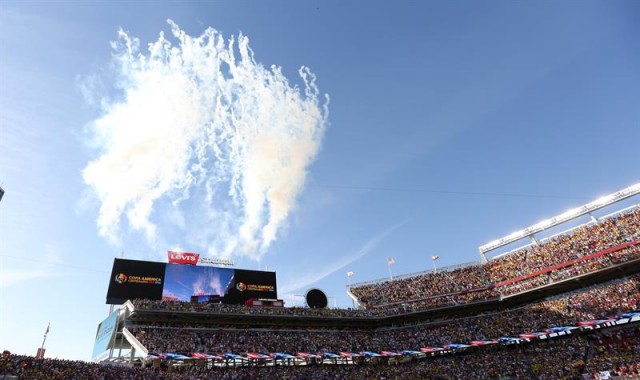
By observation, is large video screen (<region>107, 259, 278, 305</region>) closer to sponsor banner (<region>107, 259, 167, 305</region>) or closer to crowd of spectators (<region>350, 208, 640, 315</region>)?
sponsor banner (<region>107, 259, 167, 305</region>)

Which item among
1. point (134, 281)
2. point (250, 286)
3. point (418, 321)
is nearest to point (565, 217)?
point (418, 321)

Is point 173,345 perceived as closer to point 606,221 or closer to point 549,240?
point 549,240

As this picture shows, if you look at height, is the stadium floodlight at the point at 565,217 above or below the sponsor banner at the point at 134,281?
above

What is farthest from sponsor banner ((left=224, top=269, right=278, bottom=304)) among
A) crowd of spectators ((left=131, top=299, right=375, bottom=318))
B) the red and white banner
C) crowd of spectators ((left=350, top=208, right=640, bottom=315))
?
crowd of spectators ((left=350, top=208, right=640, bottom=315))

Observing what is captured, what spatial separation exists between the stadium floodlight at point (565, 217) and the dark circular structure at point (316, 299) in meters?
30.4

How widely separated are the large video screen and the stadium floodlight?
132ft

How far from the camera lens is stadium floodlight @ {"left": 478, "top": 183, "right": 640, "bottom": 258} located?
2200 inches

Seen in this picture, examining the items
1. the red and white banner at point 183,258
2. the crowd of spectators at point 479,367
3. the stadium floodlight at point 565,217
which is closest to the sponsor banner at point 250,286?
the red and white banner at point 183,258

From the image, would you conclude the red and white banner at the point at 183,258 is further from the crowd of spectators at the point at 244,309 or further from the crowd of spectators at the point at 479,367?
the crowd of spectators at the point at 479,367

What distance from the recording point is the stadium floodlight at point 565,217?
5588 cm

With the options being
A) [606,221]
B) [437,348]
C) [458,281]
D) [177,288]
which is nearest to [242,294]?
[177,288]

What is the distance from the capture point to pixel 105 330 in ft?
171

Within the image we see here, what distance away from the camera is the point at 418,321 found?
63031 mm

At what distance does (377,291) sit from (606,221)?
37459 millimetres
